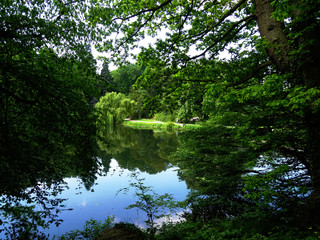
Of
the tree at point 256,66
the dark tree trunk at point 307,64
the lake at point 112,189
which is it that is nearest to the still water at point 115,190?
the lake at point 112,189

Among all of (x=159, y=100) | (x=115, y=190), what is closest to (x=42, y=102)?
(x=159, y=100)

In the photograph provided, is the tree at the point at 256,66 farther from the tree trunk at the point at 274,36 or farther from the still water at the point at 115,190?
the still water at the point at 115,190

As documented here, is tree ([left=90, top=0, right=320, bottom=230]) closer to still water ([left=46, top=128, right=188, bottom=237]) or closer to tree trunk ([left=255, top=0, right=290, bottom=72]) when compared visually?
tree trunk ([left=255, top=0, right=290, bottom=72])

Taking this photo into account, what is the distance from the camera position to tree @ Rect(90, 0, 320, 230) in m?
2.81

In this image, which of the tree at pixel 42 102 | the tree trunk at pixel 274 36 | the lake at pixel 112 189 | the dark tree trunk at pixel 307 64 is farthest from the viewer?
the lake at pixel 112 189

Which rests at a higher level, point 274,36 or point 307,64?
point 274,36

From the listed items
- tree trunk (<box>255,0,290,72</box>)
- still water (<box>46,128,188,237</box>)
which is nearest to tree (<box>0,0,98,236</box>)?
still water (<box>46,128,188,237</box>)

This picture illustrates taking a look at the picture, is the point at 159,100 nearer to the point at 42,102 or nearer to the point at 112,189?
the point at 42,102

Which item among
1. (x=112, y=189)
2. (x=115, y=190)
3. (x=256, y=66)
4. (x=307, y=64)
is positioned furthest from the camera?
(x=112, y=189)

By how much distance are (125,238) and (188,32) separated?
4881 millimetres

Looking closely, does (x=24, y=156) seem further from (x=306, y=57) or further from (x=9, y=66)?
(x=306, y=57)

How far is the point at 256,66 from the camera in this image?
470cm

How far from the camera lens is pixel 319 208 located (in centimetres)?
273

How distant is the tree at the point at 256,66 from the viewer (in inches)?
111
